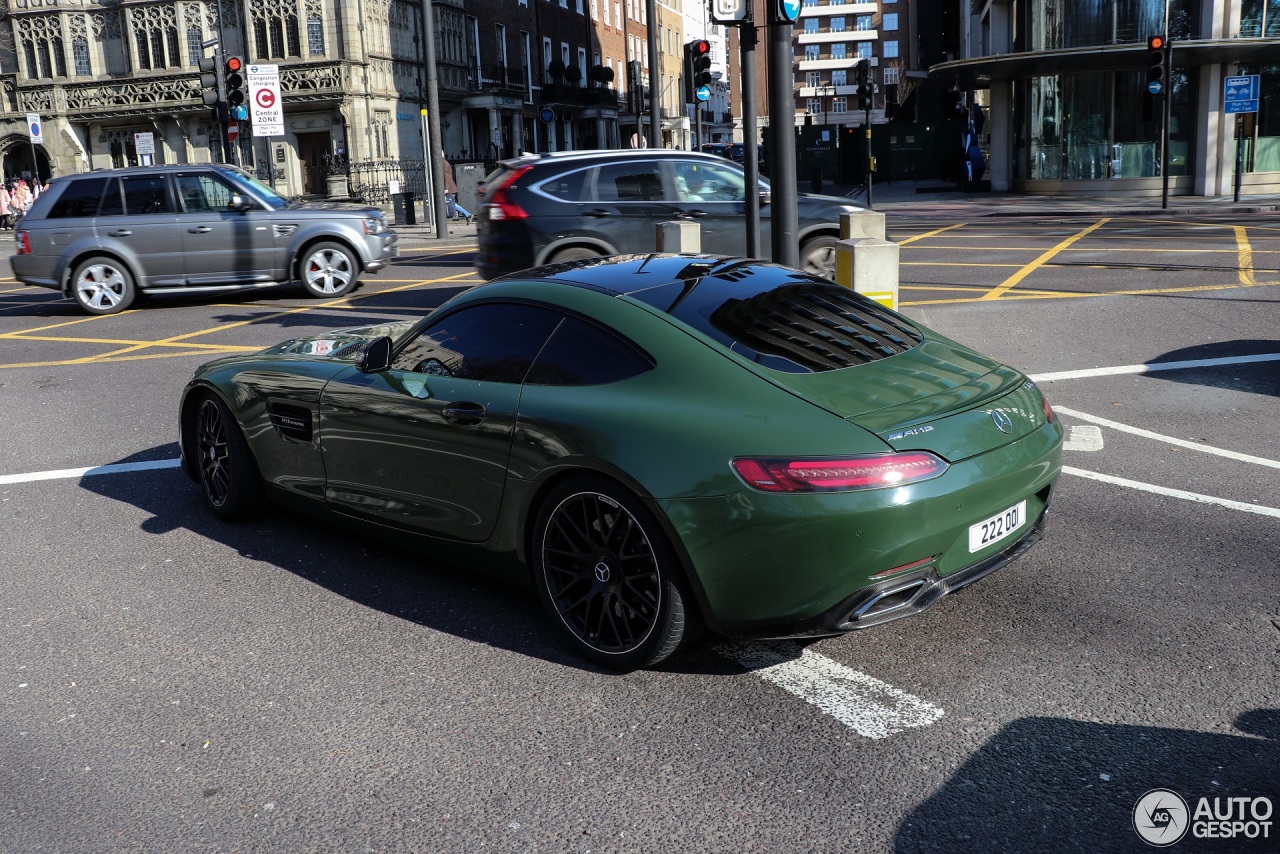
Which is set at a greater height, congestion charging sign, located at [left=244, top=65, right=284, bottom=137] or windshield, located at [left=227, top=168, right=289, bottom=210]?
congestion charging sign, located at [left=244, top=65, right=284, bottom=137]

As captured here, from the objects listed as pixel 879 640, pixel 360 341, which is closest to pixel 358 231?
pixel 360 341

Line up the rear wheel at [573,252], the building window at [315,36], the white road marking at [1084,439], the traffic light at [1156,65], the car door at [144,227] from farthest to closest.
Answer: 1. the building window at [315,36]
2. the traffic light at [1156,65]
3. the car door at [144,227]
4. the rear wheel at [573,252]
5. the white road marking at [1084,439]

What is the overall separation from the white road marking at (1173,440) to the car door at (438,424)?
4.23 metres

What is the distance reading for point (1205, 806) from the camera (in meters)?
3.20

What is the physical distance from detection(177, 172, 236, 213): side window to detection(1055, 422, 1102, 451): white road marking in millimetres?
11467

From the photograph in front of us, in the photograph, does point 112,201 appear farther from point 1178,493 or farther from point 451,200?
point 451,200

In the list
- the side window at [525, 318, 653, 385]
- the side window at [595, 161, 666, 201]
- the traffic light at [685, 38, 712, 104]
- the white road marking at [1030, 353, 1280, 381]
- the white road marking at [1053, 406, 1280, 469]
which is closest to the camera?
the side window at [525, 318, 653, 385]

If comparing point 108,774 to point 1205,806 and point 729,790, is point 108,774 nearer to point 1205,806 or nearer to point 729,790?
point 729,790

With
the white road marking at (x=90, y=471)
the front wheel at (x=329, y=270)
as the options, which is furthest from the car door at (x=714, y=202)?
the white road marking at (x=90, y=471)

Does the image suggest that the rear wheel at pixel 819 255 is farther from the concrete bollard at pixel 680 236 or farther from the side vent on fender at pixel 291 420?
the side vent on fender at pixel 291 420

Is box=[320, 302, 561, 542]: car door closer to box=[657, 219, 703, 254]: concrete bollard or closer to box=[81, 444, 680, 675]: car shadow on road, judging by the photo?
box=[81, 444, 680, 675]: car shadow on road

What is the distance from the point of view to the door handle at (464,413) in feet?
14.9

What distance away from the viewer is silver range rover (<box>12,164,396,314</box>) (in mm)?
15195

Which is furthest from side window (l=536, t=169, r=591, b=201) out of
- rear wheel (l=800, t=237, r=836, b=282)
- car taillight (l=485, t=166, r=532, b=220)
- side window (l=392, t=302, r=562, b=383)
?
side window (l=392, t=302, r=562, b=383)
